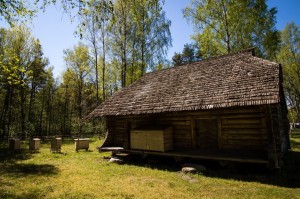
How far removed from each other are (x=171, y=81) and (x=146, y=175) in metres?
6.62

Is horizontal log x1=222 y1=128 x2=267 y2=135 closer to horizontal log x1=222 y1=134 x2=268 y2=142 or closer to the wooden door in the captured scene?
horizontal log x1=222 y1=134 x2=268 y2=142

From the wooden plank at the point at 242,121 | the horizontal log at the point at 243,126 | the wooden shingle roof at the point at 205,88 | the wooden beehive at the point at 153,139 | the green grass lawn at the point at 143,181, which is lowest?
the green grass lawn at the point at 143,181

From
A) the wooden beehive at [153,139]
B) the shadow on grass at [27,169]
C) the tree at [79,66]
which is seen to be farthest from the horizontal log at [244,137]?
the tree at [79,66]

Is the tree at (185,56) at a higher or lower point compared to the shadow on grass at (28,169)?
higher

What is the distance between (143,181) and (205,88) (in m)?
5.74

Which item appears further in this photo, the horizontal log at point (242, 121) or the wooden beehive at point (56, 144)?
the wooden beehive at point (56, 144)

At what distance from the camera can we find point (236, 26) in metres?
20.8

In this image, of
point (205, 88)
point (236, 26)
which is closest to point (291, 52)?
point (236, 26)

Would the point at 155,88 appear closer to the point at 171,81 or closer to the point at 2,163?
the point at 171,81

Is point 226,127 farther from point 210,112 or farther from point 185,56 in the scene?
point 185,56

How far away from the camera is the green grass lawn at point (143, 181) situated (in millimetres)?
7274

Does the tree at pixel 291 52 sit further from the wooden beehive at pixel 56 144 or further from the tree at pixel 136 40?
the wooden beehive at pixel 56 144

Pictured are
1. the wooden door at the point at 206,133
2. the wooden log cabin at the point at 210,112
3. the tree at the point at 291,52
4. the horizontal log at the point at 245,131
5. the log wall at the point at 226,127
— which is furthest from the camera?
the tree at the point at 291,52

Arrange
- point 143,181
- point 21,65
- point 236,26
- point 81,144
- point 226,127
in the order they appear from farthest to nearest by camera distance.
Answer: point 21,65 → point 236,26 → point 81,144 → point 226,127 → point 143,181
